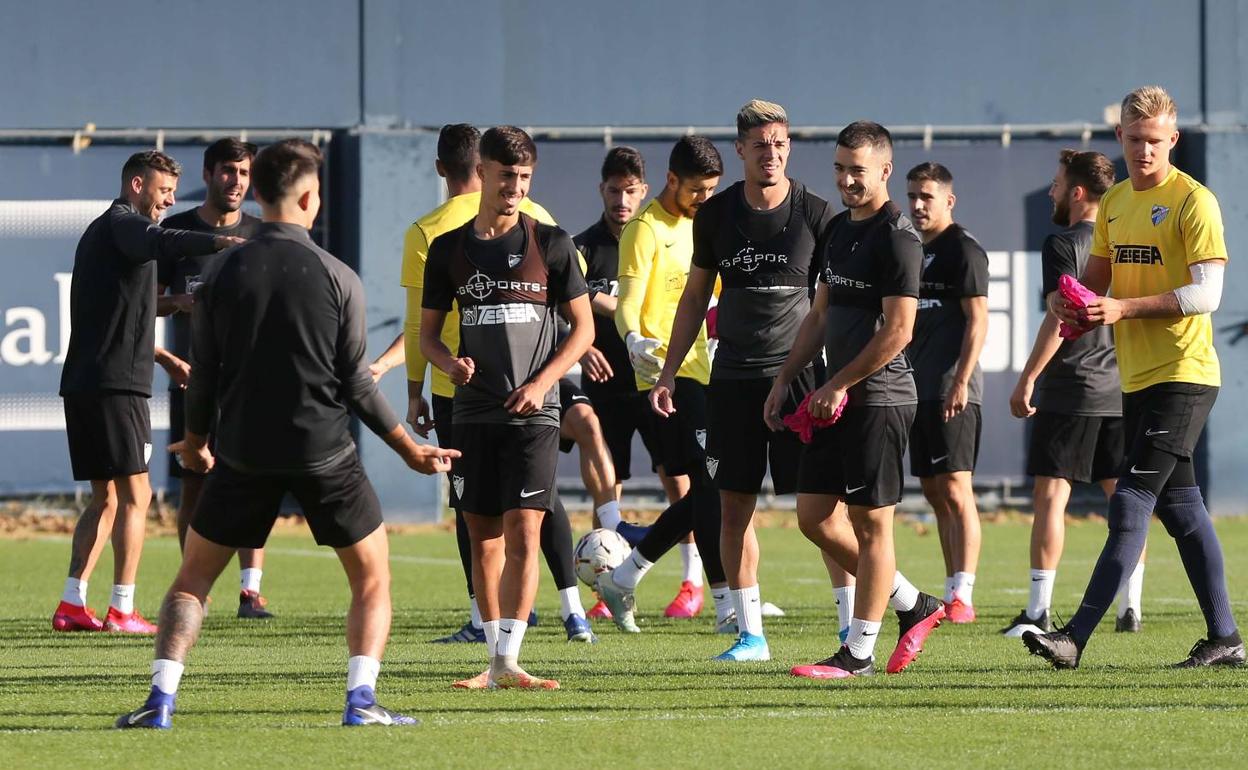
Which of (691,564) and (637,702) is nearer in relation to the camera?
(637,702)

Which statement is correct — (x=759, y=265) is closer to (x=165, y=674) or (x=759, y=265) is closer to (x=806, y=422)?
(x=806, y=422)

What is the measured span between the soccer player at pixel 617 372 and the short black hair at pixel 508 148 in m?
3.09

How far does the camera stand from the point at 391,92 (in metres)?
18.4

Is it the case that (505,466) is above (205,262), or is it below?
below

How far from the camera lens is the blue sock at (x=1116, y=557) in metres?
7.51

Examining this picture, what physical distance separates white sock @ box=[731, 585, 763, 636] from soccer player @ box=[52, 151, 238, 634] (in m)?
3.29

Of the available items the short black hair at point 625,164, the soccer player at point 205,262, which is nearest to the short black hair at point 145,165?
the soccer player at point 205,262

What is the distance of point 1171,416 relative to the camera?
296 inches

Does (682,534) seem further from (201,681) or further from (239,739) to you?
(239,739)

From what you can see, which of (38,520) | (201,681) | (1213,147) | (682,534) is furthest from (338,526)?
(1213,147)

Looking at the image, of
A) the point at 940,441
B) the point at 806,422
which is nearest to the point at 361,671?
the point at 806,422

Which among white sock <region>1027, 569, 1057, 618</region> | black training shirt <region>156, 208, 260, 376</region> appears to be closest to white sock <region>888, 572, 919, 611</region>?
white sock <region>1027, 569, 1057, 618</region>

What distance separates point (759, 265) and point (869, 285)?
77 cm

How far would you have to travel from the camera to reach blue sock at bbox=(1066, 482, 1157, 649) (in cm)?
751
